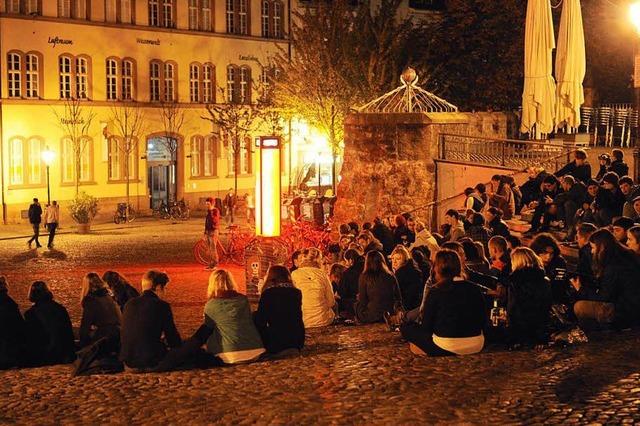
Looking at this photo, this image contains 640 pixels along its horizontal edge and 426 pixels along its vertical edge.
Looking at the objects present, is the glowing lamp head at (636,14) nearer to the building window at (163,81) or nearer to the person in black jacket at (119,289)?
the person in black jacket at (119,289)

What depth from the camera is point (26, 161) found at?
46.3m

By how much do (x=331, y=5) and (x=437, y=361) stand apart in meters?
33.0

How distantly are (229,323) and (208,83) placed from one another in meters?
44.1

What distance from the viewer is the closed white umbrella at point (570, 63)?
22422 millimetres

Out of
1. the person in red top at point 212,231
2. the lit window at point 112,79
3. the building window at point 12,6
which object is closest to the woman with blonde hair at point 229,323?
the person in red top at point 212,231

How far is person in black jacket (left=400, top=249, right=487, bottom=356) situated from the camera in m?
11.2

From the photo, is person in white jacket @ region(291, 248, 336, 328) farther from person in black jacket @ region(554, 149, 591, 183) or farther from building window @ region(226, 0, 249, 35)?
building window @ region(226, 0, 249, 35)

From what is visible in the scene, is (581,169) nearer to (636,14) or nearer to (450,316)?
(636,14)

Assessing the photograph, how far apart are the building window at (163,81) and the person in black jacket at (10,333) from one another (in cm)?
4068

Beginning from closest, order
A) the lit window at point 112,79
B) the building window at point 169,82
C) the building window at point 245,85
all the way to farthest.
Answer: the lit window at point 112,79 → the building window at point 169,82 → the building window at point 245,85

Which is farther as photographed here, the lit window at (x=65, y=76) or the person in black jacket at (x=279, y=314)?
the lit window at (x=65, y=76)

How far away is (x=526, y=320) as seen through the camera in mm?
11906

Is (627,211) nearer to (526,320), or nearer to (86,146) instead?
(526,320)

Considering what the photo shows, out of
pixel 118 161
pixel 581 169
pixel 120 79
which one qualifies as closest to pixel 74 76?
pixel 120 79
